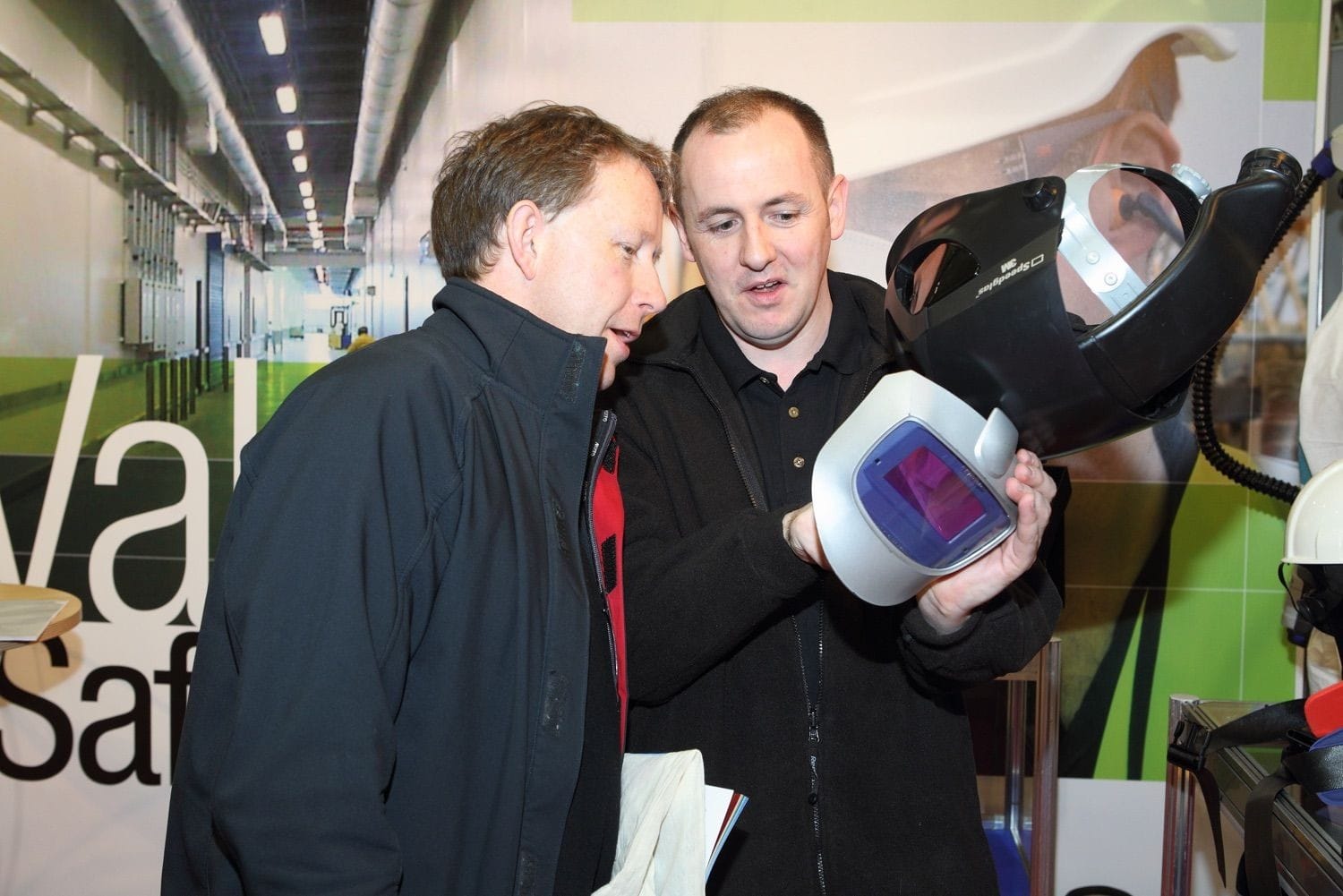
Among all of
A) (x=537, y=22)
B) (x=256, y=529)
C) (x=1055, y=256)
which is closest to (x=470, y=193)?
(x=256, y=529)

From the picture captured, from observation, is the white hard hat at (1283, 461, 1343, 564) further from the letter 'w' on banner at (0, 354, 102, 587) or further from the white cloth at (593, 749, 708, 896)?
the letter 'w' on banner at (0, 354, 102, 587)

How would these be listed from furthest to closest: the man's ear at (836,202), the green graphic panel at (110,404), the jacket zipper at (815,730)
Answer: the green graphic panel at (110,404) → the man's ear at (836,202) → the jacket zipper at (815,730)

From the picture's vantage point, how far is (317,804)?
2.85 feet

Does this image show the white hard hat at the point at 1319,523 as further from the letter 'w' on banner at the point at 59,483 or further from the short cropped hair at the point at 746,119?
the letter 'w' on banner at the point at 59,483

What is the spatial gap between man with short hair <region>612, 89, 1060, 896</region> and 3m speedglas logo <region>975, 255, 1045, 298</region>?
21 centimetres

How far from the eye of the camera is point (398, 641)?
36.2 inches

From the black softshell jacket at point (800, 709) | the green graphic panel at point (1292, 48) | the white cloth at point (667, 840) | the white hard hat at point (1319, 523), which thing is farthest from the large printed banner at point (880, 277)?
the white cloth at point (667, 840)

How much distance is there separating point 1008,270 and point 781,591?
0.42 m

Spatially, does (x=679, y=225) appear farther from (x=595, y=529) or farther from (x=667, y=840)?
(x=667, y=840)

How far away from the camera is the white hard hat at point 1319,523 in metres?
1.56

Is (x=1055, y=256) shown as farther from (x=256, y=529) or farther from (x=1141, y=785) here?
(x=1141, y=785)

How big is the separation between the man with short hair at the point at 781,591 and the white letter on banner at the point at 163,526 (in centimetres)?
158

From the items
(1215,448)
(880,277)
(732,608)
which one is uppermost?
(880,277)

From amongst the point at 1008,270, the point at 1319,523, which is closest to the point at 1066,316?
the point at 1008,270
